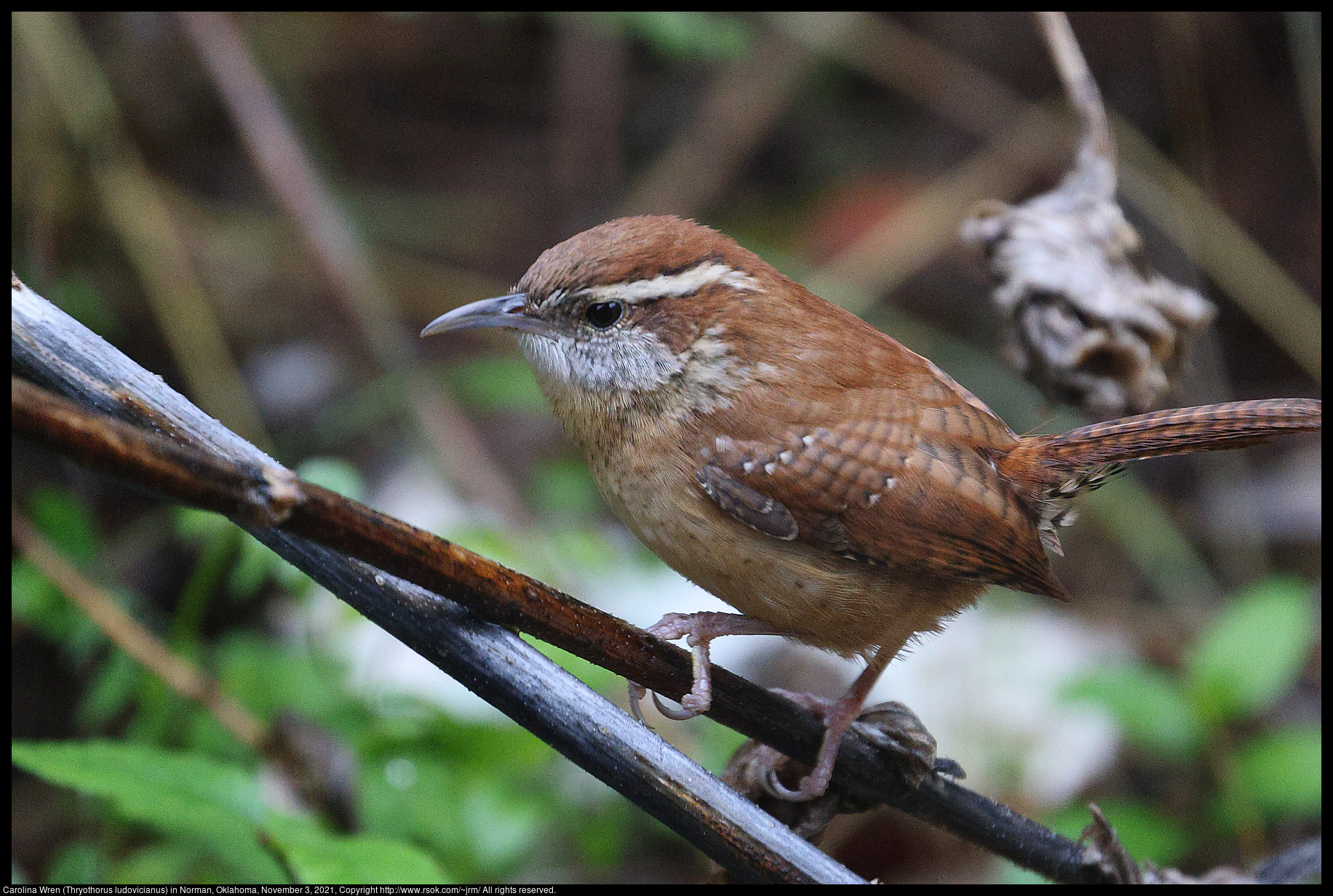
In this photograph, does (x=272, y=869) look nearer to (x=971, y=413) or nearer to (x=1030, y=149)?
(x=971, y=413)

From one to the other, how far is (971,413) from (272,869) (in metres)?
1.64

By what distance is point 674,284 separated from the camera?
83.9 inches

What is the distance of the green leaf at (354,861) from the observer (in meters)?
1.79

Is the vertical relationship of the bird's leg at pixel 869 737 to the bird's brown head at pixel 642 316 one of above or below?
below

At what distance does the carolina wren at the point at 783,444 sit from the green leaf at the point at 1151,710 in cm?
104

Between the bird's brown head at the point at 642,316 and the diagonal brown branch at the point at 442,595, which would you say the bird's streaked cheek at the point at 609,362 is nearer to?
the bird's brown head at the point at 642,316

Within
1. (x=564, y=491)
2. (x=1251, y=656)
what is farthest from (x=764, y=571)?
(x=564, y=491)

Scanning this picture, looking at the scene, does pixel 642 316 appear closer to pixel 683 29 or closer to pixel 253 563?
pixel 253 563

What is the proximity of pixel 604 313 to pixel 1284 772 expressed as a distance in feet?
7.41

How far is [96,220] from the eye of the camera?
4383mm

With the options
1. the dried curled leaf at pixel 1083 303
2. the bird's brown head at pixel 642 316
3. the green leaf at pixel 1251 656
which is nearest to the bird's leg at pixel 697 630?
the bird's brown head at pixel 642 316

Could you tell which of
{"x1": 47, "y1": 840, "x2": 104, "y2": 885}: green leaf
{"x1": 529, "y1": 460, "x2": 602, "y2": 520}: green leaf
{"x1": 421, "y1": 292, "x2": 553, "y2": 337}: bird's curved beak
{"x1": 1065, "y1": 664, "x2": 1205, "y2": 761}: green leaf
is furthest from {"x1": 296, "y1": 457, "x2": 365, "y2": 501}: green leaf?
{"x1": 1065, "y1": 664, "x2": 1205, "y2": 761}: green leaf
